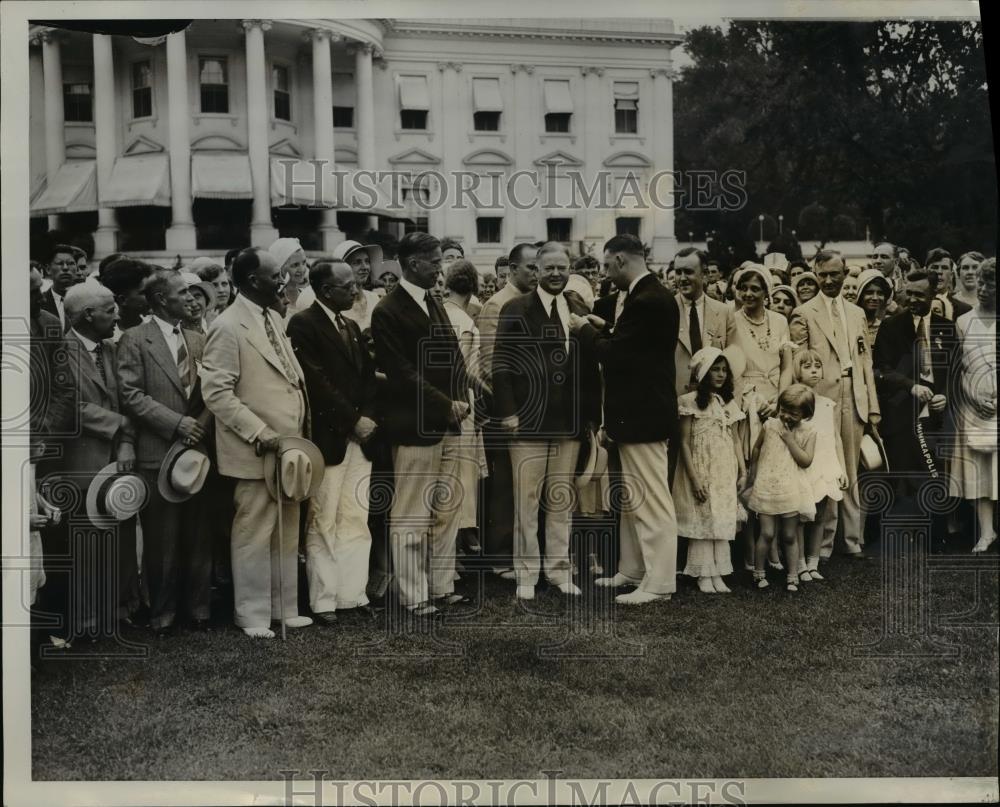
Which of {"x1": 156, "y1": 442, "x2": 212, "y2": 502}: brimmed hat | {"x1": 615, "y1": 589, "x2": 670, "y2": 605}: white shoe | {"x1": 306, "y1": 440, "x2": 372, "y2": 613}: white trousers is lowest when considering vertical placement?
{"x1": 615, "y1": 589, "x2": 670, "y2": 605}: white shoe

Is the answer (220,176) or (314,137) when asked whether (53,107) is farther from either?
(314,137)

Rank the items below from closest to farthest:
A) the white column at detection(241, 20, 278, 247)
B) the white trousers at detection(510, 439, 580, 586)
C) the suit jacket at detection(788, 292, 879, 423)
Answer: the white column at detection(241, 20, 278, 247)
the white trousers at detection(510, 439, 580, 586)
the suit jacket at detection(788, 292, 879, 423)

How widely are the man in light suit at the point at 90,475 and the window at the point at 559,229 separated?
2.04 metres

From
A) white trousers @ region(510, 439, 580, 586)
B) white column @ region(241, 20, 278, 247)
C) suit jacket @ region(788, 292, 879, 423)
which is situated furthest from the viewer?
suit jacket @ region(788, 292, 879, 423)

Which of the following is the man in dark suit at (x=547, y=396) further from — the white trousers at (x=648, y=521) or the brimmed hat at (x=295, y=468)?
the brimmed hat at (x=295, y=468)

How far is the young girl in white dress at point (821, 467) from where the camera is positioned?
5031mm

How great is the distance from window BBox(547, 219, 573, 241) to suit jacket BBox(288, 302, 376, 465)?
3.32 ft

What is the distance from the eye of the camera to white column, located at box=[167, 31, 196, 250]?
4.82m

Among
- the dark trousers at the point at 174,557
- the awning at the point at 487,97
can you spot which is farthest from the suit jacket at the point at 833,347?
the dark trousers at the point at 174,557

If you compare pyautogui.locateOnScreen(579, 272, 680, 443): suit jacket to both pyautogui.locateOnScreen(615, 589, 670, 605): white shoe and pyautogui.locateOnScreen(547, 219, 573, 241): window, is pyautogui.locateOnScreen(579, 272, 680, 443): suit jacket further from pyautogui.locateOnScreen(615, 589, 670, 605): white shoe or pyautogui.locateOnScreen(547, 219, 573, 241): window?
pyautogui.locateOnScreen(615, 589, 670, 605): white shoe

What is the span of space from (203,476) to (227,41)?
1998 millimetres

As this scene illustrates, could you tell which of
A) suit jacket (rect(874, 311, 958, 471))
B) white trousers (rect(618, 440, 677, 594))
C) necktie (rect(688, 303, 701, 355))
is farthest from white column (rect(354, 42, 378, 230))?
suit jacket (rect(874, 311, 958, 471))

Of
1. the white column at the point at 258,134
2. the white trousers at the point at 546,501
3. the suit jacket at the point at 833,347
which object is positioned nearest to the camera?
the white column at the point at 258,134

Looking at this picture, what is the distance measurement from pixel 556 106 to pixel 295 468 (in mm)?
2092
